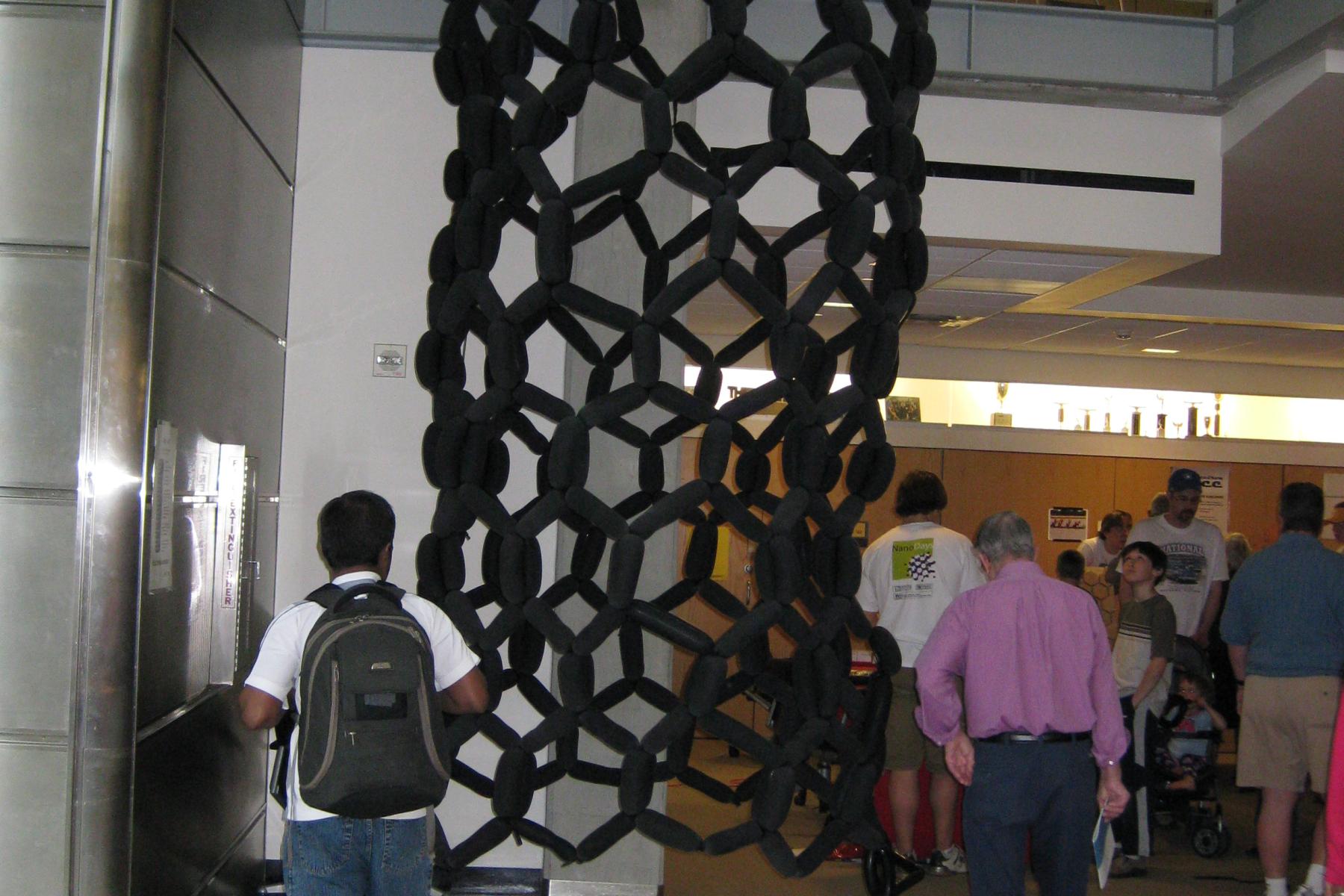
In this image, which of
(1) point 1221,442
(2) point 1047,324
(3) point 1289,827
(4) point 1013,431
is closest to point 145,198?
(3) point 1289,827

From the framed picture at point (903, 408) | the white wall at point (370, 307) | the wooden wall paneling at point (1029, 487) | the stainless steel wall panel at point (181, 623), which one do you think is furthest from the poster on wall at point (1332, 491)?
the stainless steel wall panel at point (181, 623)

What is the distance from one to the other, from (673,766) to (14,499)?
5.66 ft

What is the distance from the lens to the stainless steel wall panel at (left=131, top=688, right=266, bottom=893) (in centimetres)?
275

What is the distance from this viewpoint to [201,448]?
10.3 ft

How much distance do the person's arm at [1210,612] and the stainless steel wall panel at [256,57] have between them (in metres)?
4.78

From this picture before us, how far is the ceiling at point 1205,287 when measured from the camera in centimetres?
514

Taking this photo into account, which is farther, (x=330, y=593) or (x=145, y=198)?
(x=145, y=198)

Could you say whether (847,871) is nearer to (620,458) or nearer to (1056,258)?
(620,458)

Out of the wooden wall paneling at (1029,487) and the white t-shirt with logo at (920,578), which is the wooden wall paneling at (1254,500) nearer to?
the wooden wall paneling at (1029,487)

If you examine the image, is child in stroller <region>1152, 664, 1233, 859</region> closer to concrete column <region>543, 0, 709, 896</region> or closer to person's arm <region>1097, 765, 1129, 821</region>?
person's arm <region>1097, 765, 1129, 821</region>

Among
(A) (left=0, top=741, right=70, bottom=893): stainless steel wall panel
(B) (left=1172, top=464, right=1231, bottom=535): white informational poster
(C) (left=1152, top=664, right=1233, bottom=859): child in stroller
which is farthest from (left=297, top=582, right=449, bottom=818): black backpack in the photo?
(B) (left=1172, top=464, right=1231, bottom=535): white informational poster

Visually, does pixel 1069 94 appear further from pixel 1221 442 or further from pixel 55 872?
pixel 1221 442

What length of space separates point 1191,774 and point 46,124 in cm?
500

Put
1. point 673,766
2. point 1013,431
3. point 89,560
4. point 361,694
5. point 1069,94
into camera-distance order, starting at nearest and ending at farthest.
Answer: point 361,694, point 89,560, point 673,766, point 1069,94, point 1013,431
